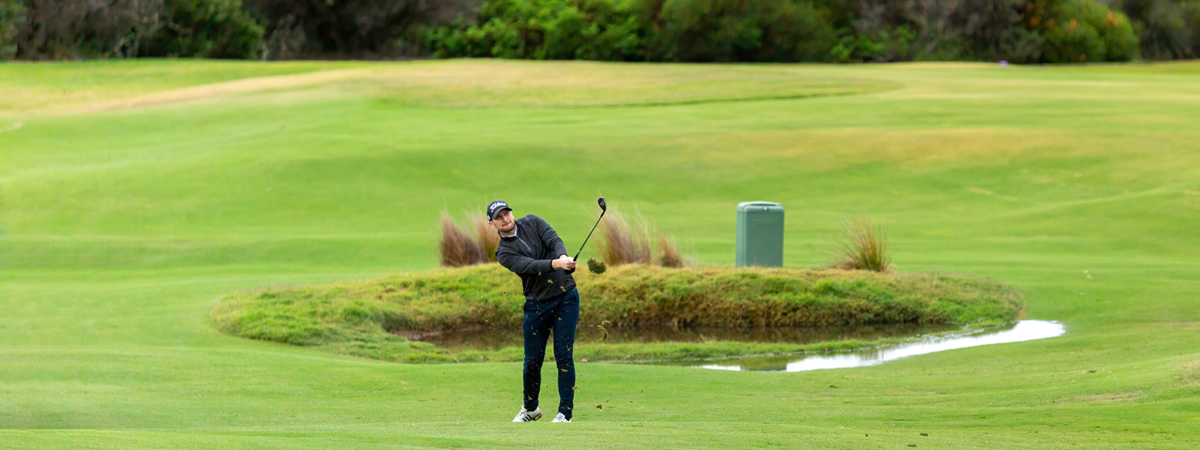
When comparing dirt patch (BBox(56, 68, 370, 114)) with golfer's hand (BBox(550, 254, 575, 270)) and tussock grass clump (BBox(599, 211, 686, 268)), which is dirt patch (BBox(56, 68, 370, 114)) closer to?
tussock grass clump (BBox(599, 211, 686, 268))

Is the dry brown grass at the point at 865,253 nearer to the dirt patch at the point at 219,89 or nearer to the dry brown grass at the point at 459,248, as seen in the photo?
the dry brown grass at the point at 459,248

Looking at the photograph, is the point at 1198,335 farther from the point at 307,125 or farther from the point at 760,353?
the point at 307,125

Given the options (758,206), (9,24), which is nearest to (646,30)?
(9,24)

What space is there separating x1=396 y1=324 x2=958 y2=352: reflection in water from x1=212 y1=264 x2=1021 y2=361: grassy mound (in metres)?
0.18

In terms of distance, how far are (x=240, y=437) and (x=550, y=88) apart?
31.6 metres

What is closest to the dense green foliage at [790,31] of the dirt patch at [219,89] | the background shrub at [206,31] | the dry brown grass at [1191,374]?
the background shrub at [206,31]

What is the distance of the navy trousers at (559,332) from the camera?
357 inches

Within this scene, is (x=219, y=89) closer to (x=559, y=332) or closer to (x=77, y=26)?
(x=77, y=26)

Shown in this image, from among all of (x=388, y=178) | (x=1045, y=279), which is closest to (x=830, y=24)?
(x=388, y=178)

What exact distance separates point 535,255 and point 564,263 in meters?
0.51

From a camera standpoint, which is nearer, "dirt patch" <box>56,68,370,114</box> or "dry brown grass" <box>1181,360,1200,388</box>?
"dry brown grass" <box>1181,360,1200,388</box>

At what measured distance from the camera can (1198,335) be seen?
516 inches

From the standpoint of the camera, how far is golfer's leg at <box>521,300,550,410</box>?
9.09 meters

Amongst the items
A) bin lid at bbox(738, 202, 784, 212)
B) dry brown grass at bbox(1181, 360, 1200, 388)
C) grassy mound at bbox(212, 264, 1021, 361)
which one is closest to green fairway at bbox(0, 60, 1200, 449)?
dry brown grass at bbox(1181, 360, 1200, 388)
